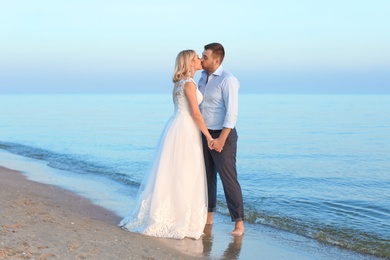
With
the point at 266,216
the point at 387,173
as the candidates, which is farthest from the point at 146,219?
the point at 387,173

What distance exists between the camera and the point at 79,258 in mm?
5000

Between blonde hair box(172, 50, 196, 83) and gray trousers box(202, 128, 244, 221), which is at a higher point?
blonde hair box(172, 50, 196, 83)

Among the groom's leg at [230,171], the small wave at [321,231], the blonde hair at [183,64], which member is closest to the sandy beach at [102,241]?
the small wave at [321,231]

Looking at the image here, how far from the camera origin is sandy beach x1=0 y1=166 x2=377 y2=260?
525cm

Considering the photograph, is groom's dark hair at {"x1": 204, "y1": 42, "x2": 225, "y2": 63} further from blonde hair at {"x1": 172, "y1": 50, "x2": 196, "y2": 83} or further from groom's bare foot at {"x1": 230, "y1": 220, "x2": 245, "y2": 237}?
groom's bare foot at {"x1": 230, "y1": 220, "x2": 245, "y2": 237}

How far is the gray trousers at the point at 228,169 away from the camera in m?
6.54

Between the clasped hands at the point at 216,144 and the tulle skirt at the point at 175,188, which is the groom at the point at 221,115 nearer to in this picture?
the clasped hands at the point at 216,144

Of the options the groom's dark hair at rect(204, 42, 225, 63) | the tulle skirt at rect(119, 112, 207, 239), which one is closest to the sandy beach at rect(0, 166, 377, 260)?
the tulle skirt at rect(119, 112, 207, 239)

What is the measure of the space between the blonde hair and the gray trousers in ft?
2.67

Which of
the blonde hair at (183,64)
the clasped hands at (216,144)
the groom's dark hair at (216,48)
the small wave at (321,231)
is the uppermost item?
the groom's dark hair at (216,48)

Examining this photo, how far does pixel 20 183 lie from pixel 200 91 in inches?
210

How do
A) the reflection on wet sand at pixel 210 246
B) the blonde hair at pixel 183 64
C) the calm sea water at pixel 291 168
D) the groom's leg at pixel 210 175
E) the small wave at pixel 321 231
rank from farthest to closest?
the calm sea water at pixel 291 168
the small wave at pixel 321 231
the groom's leg at pixel 210 175
the blonde hair at pixel 183 64
the reflection on wet sand at pixel 210 246

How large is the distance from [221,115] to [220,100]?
0.19 m

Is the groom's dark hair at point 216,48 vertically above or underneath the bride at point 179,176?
above
